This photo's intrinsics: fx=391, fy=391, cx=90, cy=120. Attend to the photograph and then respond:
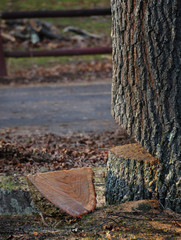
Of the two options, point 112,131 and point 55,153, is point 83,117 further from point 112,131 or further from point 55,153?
point 55,153

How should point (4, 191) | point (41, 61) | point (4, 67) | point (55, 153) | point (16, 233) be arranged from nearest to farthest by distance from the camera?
point (16, 233) → point (4, 191) → point (55, 153) → point (4, 67) → point (41, 61)

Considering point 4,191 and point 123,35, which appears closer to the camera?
point 123,35

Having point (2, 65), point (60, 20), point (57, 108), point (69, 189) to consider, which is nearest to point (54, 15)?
point (2, 65)

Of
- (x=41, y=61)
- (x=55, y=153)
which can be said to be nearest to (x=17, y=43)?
(x=41, y=61)

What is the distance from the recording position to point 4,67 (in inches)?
344

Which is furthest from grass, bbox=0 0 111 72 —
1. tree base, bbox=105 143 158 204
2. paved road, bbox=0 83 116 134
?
tree base, bbox=105 143 158 204

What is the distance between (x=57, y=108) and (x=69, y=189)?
3605mm

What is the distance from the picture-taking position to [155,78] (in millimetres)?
2582

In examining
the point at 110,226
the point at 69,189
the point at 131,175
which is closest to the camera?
the point at 110,226

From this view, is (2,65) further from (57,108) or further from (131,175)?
(131,175)

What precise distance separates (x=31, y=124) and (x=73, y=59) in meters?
5.15

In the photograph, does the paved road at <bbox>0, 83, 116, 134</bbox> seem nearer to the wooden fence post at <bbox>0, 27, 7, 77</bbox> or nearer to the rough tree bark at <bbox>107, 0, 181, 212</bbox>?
the wooden fence post at <bbox>0, 27, 7, 77</bbox>

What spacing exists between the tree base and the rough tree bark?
0.06m

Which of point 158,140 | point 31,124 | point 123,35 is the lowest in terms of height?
point 31,124
